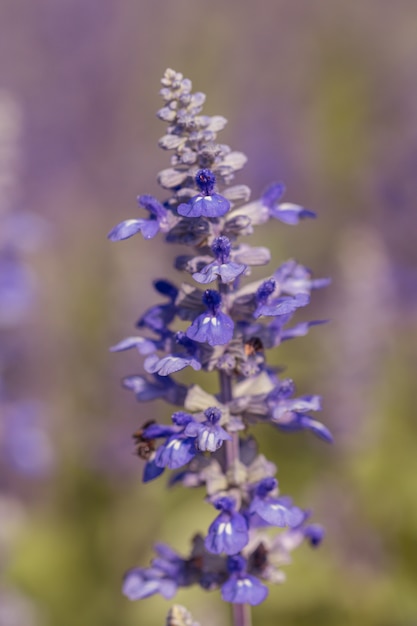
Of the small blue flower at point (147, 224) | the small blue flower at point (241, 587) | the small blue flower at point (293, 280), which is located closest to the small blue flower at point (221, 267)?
the small blue flower at point (147, 224)

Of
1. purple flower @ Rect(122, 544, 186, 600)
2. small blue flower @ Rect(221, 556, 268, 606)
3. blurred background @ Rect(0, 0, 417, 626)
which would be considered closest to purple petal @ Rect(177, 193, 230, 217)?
small blue flower @ Rect(221, 556, 268, 606)

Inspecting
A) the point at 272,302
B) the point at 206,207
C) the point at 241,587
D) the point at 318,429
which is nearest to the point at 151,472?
the point at 241,587

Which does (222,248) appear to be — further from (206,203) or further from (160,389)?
(160,389)

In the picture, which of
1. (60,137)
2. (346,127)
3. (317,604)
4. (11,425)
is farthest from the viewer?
(60,137)

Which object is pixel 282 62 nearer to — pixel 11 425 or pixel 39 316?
pixel 39 316

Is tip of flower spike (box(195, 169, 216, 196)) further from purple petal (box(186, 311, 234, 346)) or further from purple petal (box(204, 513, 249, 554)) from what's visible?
purple petal (box(204, 513, 249, 554))

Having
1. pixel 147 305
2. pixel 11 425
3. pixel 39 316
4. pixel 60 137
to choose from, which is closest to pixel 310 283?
pixel 11 425
